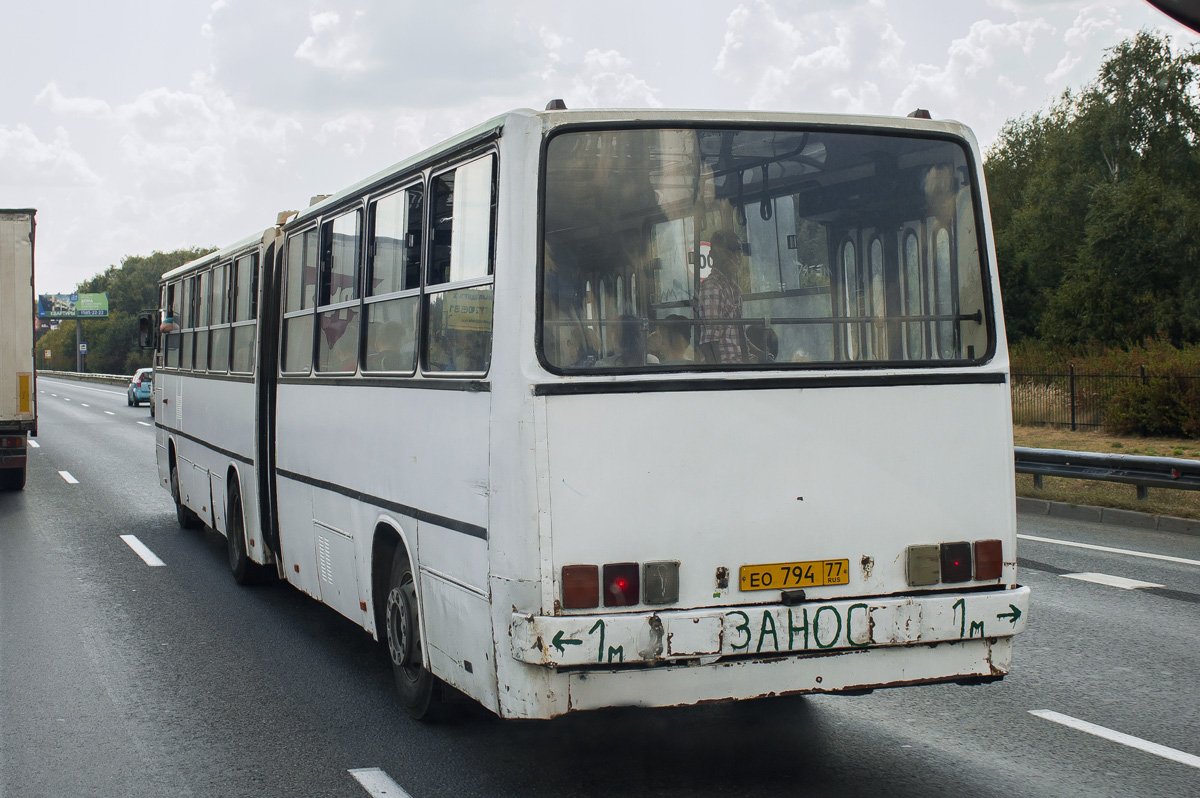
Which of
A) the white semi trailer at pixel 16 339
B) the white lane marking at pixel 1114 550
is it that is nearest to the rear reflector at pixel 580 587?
the white lane marking at pixel 1114 550

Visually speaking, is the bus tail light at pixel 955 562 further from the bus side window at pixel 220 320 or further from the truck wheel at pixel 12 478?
the truck wheel at pixel 12 478

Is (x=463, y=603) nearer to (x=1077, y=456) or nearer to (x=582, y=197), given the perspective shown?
(x=582, y=197)

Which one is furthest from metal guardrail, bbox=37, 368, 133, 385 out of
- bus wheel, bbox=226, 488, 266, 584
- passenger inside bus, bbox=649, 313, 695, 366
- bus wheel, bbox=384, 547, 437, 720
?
passenger inside bus, bbox=649, 313, 695, 366

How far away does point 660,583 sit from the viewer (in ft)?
15.6

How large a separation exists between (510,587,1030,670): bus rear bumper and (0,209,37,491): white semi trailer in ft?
48.9

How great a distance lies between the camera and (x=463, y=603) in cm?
522

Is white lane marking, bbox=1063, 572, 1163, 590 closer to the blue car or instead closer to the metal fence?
the metal fence

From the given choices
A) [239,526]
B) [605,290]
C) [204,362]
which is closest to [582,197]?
[605,290]

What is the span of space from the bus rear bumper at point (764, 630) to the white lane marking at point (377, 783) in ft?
3.01

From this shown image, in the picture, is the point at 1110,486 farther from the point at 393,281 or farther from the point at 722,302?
the point at 722,302

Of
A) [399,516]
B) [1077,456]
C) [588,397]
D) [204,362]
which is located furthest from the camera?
[1077,456]

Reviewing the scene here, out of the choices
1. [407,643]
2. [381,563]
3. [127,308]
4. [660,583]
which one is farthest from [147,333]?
[127,308]

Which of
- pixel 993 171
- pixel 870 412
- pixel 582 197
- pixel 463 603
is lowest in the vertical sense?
pixel 463 603

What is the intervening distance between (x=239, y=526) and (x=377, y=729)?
14.5ft
